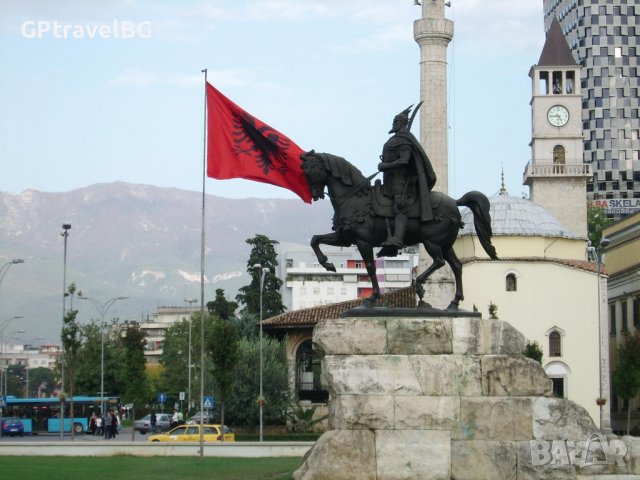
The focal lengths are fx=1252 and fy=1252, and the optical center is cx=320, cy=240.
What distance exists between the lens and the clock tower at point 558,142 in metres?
83.6

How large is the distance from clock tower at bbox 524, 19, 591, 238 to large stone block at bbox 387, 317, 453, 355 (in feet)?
210

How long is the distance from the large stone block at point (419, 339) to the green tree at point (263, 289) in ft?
234

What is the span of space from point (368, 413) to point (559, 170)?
66.6 m

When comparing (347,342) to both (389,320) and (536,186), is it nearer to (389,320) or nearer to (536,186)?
(389,320)

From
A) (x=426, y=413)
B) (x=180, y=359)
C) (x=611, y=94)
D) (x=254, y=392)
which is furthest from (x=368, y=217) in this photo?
(x=611, y=94)

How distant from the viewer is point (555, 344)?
218 feet

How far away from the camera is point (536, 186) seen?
274 feet

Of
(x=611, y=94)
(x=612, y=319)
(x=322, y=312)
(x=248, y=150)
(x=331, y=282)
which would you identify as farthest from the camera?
(x=331, y=282)

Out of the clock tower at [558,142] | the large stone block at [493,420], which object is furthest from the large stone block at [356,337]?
the clock tower at [558,142]

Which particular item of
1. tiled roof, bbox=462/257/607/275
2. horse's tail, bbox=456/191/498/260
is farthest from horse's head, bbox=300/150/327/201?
tiled roof, bbox=462/257/607/275

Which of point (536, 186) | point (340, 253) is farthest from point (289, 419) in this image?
point (340, 253)

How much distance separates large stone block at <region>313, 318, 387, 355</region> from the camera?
66.5ft

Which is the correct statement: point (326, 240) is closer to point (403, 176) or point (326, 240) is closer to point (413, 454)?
point (403, 176)

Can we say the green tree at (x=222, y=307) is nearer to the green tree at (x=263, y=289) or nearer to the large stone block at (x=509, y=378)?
the green tree at (x=263, y=289)
